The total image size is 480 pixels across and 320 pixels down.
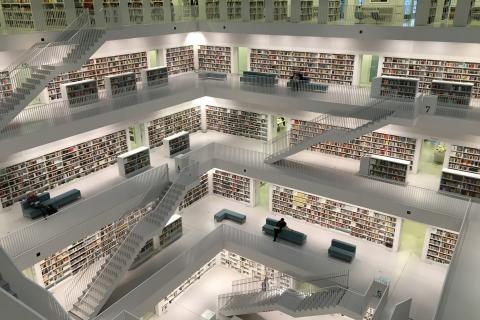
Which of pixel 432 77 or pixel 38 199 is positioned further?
pixel 432 77

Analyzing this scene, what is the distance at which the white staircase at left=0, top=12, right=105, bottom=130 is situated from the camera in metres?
9.82

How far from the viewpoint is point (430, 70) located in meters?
12.4

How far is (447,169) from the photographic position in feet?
37.6

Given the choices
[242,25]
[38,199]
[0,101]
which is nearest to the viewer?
[0,101]

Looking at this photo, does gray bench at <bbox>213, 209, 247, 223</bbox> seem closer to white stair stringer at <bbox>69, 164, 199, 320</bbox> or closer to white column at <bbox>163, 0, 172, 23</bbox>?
white stair stringer at <bbox>69, 164, 199, 320</bbox>

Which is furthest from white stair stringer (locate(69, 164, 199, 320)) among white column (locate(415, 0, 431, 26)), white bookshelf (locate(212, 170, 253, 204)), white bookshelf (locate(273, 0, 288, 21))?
white column (locate(415, 0, 431, 26))

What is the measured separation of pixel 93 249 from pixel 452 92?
11.6 m

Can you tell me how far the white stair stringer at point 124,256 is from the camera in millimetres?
10172

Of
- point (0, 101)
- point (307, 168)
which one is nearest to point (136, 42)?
point (0, 101)

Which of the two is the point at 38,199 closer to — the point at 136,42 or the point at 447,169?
the point at 136,42

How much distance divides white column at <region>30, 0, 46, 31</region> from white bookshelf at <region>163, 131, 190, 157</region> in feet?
17.5

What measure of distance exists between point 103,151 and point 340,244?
8337mm

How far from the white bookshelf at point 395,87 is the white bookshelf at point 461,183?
246 cm

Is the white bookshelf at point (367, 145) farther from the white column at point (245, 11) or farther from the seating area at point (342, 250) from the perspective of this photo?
the white column at point (245, 11)
